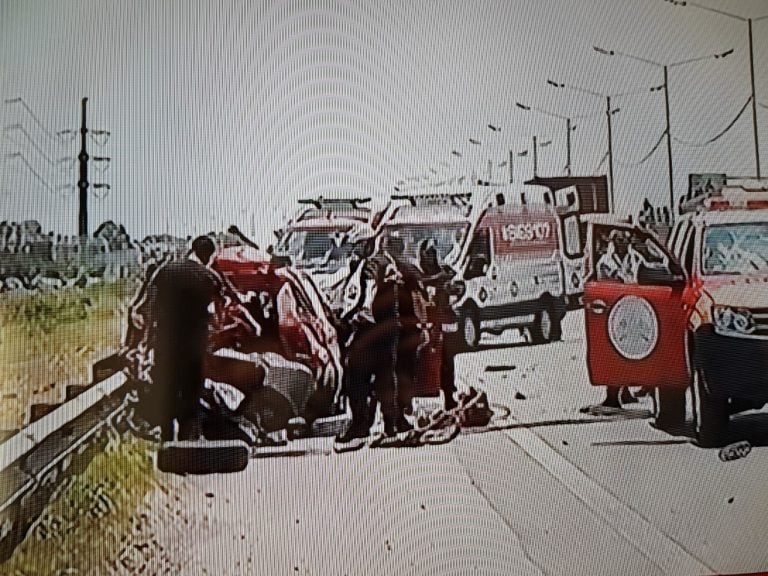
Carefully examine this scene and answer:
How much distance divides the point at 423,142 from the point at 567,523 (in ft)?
2.65

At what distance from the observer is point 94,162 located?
145 cm

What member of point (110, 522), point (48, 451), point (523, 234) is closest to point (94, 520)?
point (110, 522)

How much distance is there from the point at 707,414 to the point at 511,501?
45 centimetres

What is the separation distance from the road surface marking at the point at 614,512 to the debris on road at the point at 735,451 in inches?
8.1

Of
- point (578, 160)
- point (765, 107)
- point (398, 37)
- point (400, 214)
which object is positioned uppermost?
point (398, 37)

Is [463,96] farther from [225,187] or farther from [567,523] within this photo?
[567,523]

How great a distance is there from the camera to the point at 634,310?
5.15ft

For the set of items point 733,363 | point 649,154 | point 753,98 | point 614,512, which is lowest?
point 614,512

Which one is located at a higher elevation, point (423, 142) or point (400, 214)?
point (423, 142)

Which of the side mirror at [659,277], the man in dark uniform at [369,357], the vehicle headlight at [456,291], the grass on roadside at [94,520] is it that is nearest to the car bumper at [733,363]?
the side mirror at [659,277]

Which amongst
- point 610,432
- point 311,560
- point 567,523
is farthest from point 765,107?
point 311,560

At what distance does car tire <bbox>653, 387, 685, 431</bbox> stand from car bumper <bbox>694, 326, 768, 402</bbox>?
0.07m

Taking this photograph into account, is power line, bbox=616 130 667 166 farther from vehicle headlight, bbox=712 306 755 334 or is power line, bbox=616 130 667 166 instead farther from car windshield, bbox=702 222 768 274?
vehicle headlight, bbox=712 306 755 334

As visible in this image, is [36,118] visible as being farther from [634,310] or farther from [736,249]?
[736,249]
